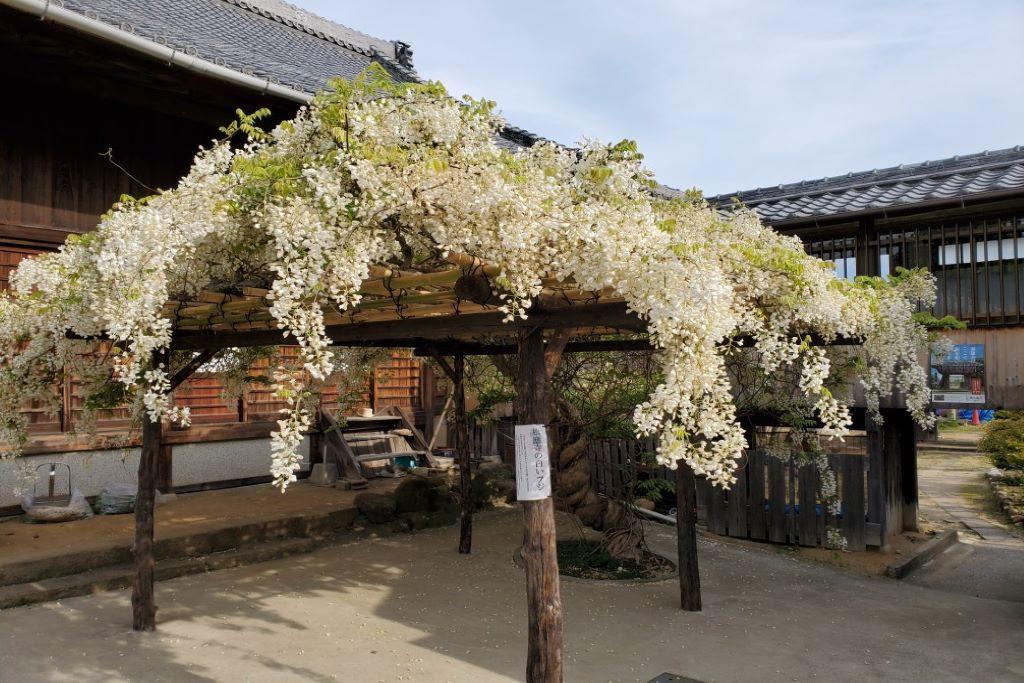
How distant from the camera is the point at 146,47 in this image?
694 cm

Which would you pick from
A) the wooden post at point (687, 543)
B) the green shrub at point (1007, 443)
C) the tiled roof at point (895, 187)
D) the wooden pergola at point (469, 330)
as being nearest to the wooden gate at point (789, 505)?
the green shrub at point (1007, 443)

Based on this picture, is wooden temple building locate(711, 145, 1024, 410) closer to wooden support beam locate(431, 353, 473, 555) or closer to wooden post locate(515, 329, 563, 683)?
wooden support beam locate(431, 353, 473, 555)

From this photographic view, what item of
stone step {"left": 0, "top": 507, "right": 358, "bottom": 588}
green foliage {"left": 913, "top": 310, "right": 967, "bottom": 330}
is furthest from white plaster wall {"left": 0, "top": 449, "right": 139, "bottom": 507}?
green foliage {"left": 913, "top": 310, "right": 967, "bottom": 330}

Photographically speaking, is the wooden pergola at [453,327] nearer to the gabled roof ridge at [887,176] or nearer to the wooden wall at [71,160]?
the wooden wall at [71,160]

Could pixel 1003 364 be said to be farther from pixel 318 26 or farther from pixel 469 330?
pixel 318 26

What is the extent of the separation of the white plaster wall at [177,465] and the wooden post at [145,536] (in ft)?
8.74

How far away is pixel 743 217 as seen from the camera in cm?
541

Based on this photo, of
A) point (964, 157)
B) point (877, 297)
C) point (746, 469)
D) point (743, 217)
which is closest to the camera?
point (743, 217)

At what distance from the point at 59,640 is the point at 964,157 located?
37.1ft

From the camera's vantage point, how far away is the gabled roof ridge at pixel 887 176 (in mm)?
9445

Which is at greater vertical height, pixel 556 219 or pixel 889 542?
pixel 556 219

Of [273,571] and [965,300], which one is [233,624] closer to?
[273,571]

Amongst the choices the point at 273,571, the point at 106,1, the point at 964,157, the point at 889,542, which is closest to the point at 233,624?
the point at 273,571

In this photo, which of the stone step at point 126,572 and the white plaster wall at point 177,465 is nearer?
the stone step at point 126,572
